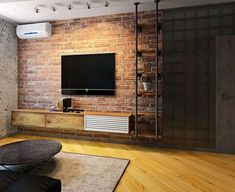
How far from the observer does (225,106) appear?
321cm

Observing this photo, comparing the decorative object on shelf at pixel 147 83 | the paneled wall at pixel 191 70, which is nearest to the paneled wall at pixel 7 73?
→ the decorative object on shelf at pixel 147 83

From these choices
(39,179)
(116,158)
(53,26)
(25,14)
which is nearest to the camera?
(39,179)

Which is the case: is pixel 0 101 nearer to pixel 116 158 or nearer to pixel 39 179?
pixel 116 158

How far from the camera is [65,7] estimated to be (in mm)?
3449

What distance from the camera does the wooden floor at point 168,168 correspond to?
2.19 meters

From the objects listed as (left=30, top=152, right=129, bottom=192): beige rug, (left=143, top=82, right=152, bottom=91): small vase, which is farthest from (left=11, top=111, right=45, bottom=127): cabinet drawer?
(left=143, top=82, right=152, bottom=91): small vase

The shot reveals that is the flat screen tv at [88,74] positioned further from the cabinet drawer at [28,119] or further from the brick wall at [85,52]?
the cabinet drawer at [28,119]

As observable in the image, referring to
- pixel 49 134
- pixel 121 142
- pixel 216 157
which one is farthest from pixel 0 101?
pixel 216 157

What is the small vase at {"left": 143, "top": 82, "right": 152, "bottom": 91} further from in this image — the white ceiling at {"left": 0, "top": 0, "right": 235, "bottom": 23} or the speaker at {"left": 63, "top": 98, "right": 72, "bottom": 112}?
the speaker at {"left": 63, "top": 98, "right": 72, "bottom": 112}

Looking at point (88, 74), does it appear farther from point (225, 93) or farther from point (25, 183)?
point (25, 183)

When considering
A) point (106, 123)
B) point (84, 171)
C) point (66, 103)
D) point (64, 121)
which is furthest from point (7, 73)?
point (84, 171)

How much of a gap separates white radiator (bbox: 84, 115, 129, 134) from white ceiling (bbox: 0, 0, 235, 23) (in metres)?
1.82

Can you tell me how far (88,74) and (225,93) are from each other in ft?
7.76

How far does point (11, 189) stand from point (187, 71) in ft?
9.53
